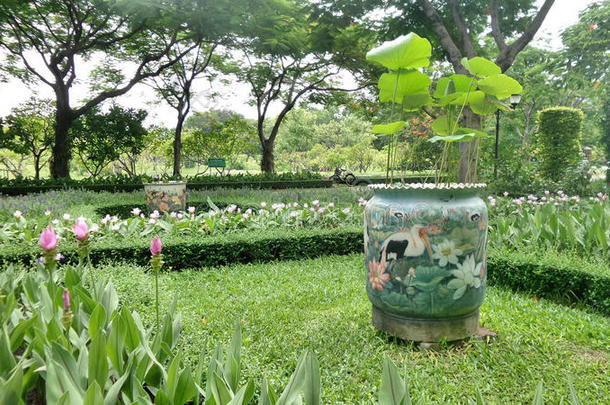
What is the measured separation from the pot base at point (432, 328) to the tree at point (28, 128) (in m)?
16.6

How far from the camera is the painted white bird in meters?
2.25

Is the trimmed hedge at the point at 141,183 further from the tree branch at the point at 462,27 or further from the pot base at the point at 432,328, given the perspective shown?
the pot base at the point at 432,328

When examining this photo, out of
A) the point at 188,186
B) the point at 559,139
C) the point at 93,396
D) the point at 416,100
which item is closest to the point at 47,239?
the point at 93,396

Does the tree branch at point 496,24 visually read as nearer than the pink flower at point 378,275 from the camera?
No

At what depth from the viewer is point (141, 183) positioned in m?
12.4

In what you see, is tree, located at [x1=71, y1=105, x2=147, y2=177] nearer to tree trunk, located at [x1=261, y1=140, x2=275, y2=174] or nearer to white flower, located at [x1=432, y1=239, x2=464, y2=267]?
tree trunk, located at [x1=261, y1=140, x2=275, y2=174]

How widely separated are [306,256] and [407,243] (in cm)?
318

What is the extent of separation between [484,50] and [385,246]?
36.1 ft

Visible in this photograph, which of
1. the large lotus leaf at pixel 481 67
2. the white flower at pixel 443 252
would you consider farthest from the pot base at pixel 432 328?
the large lotus leaf at pixel 481 67

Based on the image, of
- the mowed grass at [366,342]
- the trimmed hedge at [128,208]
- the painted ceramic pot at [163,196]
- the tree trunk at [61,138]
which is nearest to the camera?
the mowed grass at [366,342]

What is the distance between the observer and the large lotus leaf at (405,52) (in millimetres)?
2242

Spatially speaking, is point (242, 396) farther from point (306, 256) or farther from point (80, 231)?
point (306, 256)

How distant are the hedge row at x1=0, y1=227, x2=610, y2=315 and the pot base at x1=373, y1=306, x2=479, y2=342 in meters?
1.68

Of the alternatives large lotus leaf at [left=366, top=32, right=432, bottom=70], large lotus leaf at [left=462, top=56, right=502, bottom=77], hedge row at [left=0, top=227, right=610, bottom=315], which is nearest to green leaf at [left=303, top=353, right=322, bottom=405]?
large lotus leaf at [left=366, top=32, right=432, bottom=70]
